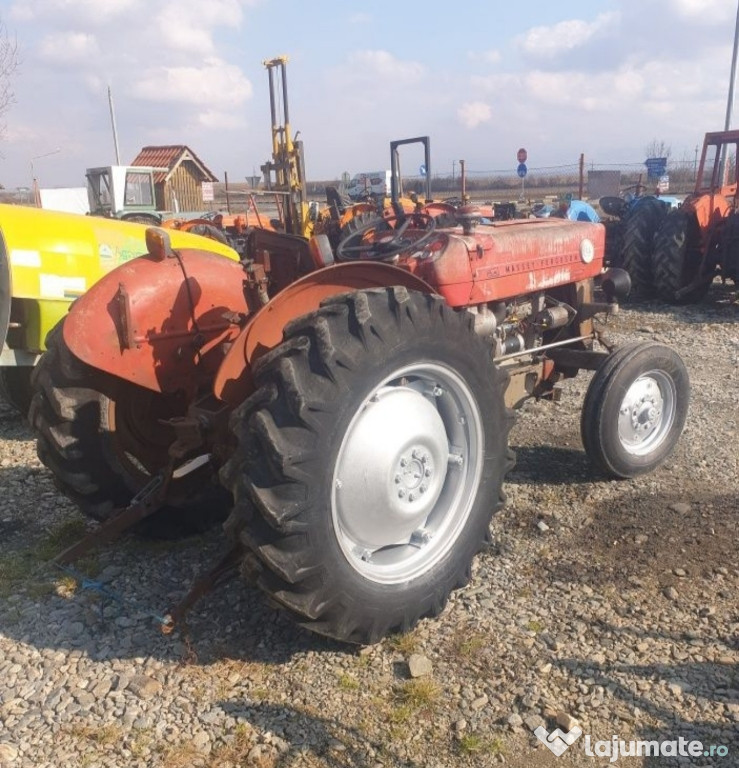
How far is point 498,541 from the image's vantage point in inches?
138

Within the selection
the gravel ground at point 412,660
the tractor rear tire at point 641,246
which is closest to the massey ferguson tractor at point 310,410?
the gravel ground at point 412,660

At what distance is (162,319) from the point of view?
9.50 feet

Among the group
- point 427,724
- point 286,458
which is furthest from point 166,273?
point 427,724

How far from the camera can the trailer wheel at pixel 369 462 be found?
2.21m

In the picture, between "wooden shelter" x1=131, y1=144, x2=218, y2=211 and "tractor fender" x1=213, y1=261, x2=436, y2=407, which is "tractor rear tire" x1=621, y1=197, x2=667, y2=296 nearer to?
"tractor fender" x1=213, y1=261, x2=436, y2=407

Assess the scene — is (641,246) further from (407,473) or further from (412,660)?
(412,660)

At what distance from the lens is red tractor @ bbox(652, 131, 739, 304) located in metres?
9.37

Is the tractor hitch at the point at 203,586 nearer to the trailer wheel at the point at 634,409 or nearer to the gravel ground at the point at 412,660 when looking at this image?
the gravel ground at the point at 412,660

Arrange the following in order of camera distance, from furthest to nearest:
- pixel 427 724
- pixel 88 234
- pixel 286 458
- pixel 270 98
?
pixel 270 98 < pixel 88 234 < pixel 427 724 < pixel 286 458

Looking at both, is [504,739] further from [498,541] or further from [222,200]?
[222,200]

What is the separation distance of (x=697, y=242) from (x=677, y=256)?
0.67 metres

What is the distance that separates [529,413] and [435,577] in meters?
2.76

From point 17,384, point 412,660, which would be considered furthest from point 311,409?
point 17,384

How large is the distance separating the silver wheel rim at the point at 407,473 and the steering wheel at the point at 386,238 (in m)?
0.97
